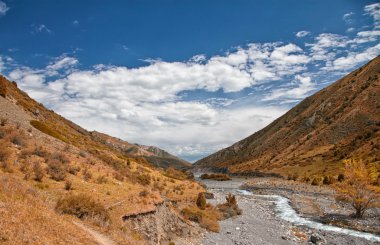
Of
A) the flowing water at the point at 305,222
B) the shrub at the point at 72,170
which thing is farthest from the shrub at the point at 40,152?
the flowing water at the point at 305,222

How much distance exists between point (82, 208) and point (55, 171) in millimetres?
8476

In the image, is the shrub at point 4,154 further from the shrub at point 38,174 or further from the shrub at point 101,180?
the shrub at point 101,180

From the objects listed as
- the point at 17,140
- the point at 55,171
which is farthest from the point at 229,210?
the point at 17,140

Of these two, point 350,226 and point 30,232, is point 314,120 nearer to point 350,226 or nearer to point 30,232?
point 350,226

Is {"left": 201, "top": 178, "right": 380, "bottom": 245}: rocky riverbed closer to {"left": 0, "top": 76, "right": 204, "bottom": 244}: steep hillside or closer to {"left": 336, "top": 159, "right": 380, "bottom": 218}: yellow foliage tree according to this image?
{"left": 0, "top": 76, "right": 204, "bottom": 244}: steep hillside

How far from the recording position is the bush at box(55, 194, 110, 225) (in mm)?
17094

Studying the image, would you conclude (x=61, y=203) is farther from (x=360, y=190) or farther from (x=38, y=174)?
(x=360, y=190)

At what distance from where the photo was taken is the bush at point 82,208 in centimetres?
1709

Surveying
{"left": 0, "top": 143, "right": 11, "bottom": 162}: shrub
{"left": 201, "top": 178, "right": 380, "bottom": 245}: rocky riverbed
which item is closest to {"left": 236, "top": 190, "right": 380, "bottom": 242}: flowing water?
{"left": 201, "top": 178, "right": 380, "bottom": 245}: rocky riverbed

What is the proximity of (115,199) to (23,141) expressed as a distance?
13.5 meters

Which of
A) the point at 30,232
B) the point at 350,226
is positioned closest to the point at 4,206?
the point at 30,232

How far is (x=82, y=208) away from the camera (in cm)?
1752

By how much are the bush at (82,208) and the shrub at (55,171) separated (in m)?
6.58

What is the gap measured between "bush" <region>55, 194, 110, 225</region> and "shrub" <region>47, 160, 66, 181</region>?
6579 mm
